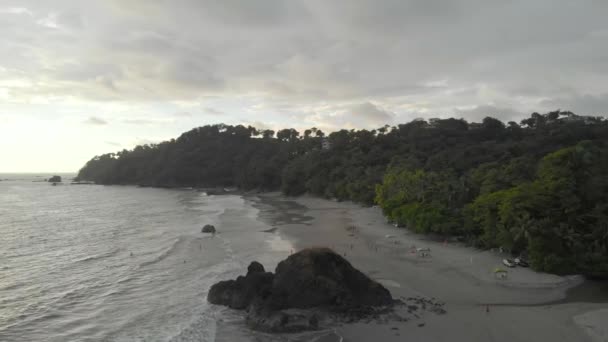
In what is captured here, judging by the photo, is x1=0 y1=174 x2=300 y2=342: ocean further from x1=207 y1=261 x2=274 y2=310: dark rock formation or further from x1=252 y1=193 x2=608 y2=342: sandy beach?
x1=252 y1=193 x2=608 y2=342: sandy beach

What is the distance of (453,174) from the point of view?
59.2 metres

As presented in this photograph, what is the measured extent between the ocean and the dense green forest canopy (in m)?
17.9

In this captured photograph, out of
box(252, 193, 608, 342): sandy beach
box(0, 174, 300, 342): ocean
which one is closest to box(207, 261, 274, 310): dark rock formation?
box(0, 174, 300, 342): ocean

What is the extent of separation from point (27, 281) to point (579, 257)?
1486 inches

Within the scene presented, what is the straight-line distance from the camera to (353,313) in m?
21.1

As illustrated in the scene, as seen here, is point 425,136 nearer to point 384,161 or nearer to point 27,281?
point 384,161

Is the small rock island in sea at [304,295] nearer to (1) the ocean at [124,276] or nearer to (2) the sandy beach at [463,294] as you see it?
(1) the ocean at [124,276]

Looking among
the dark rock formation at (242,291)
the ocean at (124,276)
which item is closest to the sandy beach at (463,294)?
the dark rock formation at (242,291)

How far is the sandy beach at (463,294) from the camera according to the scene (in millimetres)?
19094

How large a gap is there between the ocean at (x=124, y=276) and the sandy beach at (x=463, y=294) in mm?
6412

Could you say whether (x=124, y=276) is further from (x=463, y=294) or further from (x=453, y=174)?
(x=453, y=174)

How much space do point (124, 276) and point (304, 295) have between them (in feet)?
52.4

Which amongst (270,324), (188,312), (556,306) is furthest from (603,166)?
(188,312)

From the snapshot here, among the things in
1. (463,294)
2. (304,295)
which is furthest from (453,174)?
(304,295)
